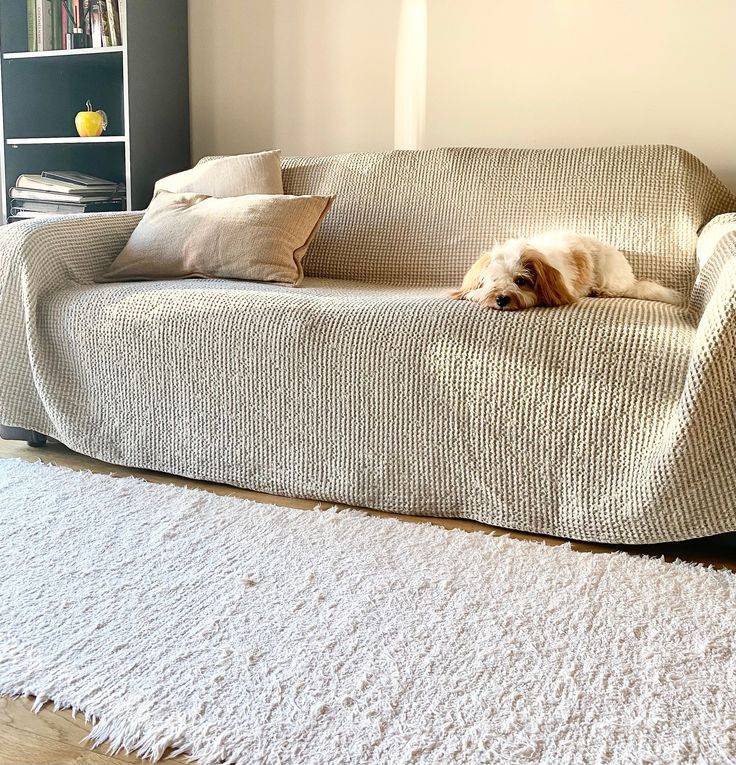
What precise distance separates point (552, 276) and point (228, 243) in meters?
0.88

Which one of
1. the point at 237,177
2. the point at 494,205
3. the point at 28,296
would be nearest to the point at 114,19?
the point at 237,177

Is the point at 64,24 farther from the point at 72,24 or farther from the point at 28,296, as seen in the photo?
the point at 28,296

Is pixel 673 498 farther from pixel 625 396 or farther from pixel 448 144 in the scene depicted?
pixel 448 144

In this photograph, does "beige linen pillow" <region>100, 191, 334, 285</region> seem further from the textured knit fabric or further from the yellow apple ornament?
the yellow apple ornament

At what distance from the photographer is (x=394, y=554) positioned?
5.21 ft

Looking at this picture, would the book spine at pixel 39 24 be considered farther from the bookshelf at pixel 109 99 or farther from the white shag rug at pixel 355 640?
the white shag rug at pixel 355 640

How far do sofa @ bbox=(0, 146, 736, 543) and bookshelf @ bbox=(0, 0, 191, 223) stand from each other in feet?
2.25

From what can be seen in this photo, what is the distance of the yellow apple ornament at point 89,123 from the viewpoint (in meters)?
3.12

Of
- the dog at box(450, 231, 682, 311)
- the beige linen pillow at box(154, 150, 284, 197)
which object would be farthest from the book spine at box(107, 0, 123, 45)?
the dog at box(450, 231, 682, 311)

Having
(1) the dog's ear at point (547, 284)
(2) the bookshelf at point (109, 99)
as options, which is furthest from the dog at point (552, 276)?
(2) the bookshelf at point (109, 99)

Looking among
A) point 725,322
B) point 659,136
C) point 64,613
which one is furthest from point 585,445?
point 659,136

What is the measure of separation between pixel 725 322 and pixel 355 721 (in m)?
0.87

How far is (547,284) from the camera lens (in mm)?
1768

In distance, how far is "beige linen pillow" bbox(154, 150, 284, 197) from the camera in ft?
8.38
